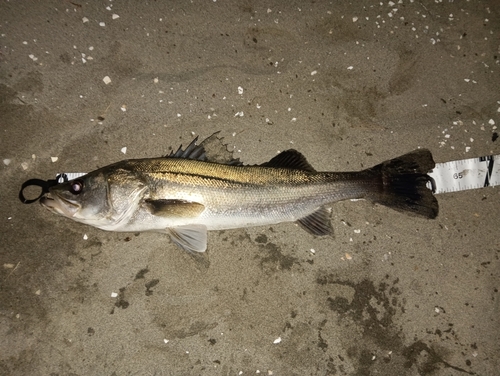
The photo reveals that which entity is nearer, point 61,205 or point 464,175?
point 61,205

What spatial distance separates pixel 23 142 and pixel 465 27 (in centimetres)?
494

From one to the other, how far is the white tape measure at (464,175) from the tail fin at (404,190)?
0.34 meters

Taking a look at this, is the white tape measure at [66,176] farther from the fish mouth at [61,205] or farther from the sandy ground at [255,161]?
the fish mouth at [61,205]

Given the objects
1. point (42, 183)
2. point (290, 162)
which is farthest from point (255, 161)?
point (42, 183)

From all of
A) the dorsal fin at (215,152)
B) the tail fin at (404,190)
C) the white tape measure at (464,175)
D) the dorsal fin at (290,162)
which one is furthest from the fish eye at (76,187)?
the white tape measure at (464,175)

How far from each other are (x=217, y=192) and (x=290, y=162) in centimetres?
75

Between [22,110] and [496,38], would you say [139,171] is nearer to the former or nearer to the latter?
[22,110]

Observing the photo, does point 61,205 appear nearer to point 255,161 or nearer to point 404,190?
point 255,161

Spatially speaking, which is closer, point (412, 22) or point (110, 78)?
point (110, 78)

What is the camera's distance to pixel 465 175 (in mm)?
3383

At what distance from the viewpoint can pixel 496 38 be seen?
3615 mm

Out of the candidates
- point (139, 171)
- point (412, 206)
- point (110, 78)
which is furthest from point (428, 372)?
point (110, 78)

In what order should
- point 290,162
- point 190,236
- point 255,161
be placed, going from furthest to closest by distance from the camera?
point 255,161
point 290,162
point 190,236

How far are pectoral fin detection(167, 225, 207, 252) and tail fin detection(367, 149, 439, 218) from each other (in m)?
1.63
